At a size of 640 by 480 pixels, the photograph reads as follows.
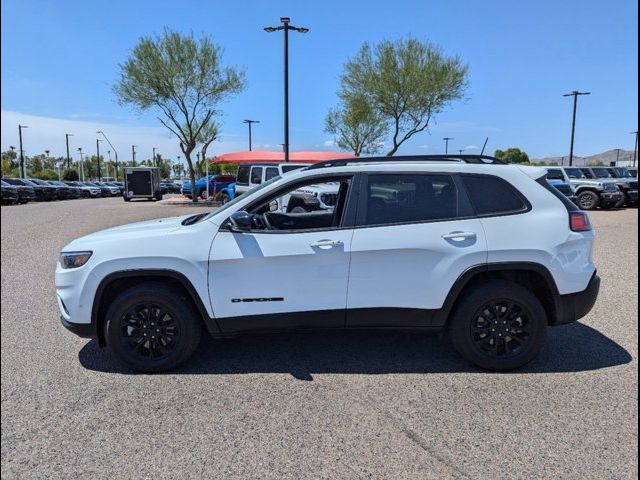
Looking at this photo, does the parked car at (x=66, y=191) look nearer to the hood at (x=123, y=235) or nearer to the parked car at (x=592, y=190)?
the parked car at (x=592, y=190)

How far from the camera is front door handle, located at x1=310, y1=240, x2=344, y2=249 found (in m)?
3.75

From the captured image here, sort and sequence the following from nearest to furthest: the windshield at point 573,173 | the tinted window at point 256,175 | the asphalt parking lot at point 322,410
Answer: the asphalt parking lot at point 322,410
the tinted window at point 256,175
the windshield at point 573,173

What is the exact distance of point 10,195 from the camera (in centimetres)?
2736

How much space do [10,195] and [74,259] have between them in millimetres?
28616

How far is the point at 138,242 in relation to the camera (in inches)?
148

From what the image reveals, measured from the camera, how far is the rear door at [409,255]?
12.3 feet

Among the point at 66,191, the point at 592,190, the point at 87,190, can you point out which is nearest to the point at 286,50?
the point at 592,190

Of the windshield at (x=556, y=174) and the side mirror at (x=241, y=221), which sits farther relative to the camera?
the windshield at (x=556, y=174)

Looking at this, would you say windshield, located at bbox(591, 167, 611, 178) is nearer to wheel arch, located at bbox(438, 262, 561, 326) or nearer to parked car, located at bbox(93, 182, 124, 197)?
wheel arch, located at bbox(438, 262, 561, 326)

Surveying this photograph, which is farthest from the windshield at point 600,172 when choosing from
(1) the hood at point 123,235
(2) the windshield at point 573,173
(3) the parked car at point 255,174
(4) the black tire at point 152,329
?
(4) the black tire at point 152,329

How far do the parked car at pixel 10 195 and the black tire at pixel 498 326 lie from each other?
28.8 metres

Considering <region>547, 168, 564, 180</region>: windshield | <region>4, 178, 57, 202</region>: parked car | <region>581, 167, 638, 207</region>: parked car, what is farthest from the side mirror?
<region>4, 178, 57, 202</region>: parked car

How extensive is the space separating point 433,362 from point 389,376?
50 centimetres

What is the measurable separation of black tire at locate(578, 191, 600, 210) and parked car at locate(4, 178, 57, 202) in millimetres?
32425
